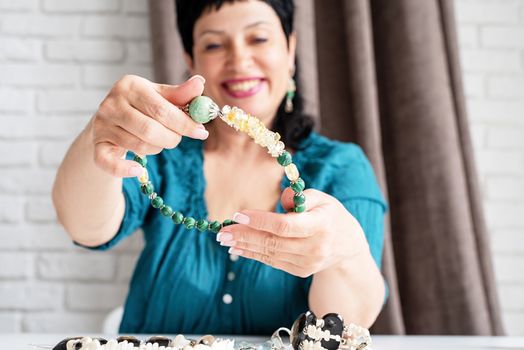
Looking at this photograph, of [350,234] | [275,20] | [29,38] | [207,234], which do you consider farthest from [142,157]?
[29,38]

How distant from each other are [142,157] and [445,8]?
3.53ft

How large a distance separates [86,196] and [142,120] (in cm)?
28

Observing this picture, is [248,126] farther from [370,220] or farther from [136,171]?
[370,220]

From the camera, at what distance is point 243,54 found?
995 millimetres

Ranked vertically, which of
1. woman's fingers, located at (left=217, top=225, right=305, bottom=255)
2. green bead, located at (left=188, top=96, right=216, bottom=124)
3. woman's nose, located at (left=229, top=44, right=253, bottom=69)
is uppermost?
woman's nose, located at (left=229, top=44, right=253, bottom=69)

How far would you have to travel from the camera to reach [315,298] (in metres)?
0.83

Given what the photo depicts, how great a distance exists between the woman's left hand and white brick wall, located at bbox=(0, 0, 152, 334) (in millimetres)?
893

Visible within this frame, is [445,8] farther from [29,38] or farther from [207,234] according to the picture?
[29,38]

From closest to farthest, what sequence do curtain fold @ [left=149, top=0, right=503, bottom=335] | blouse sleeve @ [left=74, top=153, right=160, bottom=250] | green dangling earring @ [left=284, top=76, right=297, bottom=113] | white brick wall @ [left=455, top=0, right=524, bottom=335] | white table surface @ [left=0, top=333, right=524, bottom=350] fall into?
white table surface @ [left=0, top=333, right=524, bottom=350] → blouse sleeve @ [left=74, top=153, right=160, bottom=250] → green dangling earring @ [left=284, top=76, right=297, bottom=113] → curtain fold @ [left=149, top=0, right=503, bottom=335] → white brick wall @ [left=455, top=0, right=524, bottom=335]

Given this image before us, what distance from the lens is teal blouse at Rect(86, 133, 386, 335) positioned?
3.14 ft

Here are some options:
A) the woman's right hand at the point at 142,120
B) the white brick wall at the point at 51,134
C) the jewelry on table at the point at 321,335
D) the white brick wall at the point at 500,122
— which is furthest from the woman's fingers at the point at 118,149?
the white brick wall at the point at 500,122

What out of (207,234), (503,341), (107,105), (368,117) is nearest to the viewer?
(107,105)

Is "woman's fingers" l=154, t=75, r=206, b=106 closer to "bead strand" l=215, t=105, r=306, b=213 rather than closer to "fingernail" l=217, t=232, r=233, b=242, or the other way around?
"bead strand" l=215, t=105, r=306, b=213

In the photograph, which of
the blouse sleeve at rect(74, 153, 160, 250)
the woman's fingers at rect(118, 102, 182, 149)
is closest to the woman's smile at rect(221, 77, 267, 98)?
the blouse sleeve at rect(74, 153, 160, 250)
